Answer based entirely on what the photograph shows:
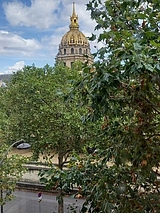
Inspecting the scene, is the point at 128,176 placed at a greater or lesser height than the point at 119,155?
lesser

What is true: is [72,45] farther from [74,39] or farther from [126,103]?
[126,103]

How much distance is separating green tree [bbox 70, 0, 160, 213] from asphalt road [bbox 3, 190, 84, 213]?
858cm

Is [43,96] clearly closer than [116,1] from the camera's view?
No

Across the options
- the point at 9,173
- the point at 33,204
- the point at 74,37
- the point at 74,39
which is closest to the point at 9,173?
the point at 9,173

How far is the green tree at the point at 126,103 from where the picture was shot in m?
2.67

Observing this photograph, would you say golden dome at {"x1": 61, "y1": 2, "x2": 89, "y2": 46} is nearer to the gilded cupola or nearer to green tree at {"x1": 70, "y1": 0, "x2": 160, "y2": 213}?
the gilded cupola

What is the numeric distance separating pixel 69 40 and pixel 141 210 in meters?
36.4

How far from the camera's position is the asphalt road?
12109mm

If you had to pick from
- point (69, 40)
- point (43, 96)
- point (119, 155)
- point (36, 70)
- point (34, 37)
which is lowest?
point (119, 155)

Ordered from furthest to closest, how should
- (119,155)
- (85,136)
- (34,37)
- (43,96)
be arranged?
(34,37) < (43,96) < (85,136) < (119,155)

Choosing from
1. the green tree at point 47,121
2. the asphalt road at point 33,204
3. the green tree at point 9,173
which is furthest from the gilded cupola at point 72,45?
the green tree at point 9,173

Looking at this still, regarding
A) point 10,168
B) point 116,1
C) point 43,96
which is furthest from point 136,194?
point 43,96

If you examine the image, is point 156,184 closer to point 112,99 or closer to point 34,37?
point 112,99

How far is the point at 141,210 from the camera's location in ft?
10.4
